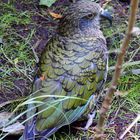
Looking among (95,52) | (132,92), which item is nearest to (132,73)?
(132,92)

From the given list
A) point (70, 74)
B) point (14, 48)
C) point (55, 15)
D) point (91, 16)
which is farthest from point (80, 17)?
point (55, 15)

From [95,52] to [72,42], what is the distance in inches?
8.2

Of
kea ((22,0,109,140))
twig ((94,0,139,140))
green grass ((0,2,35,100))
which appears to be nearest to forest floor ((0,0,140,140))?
green grass ((0,2,35,100))

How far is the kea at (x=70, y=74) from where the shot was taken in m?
3.31

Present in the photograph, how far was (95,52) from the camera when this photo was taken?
366 centimetres

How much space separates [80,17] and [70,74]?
1.99 ft

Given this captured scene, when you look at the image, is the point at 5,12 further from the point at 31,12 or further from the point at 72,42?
the point at 72,42

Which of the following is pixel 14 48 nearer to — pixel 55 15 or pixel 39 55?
pixel 39 55

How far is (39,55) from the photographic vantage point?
176 inches

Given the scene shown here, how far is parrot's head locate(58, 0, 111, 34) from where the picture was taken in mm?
3838

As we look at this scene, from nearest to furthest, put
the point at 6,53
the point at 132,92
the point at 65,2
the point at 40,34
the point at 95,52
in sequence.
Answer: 1. the point at 95,52
2. the point at 132,92
3. the point at 6,53
4. the point at 40,34
5. the point at 65,2

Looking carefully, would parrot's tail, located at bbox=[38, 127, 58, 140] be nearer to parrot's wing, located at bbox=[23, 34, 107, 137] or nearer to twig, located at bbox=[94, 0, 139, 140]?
parrot's wing, located at bbox=[23, 34, 107, 137]

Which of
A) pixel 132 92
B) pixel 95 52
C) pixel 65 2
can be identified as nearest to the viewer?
pixel 95 52

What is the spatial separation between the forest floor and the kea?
0.23m
